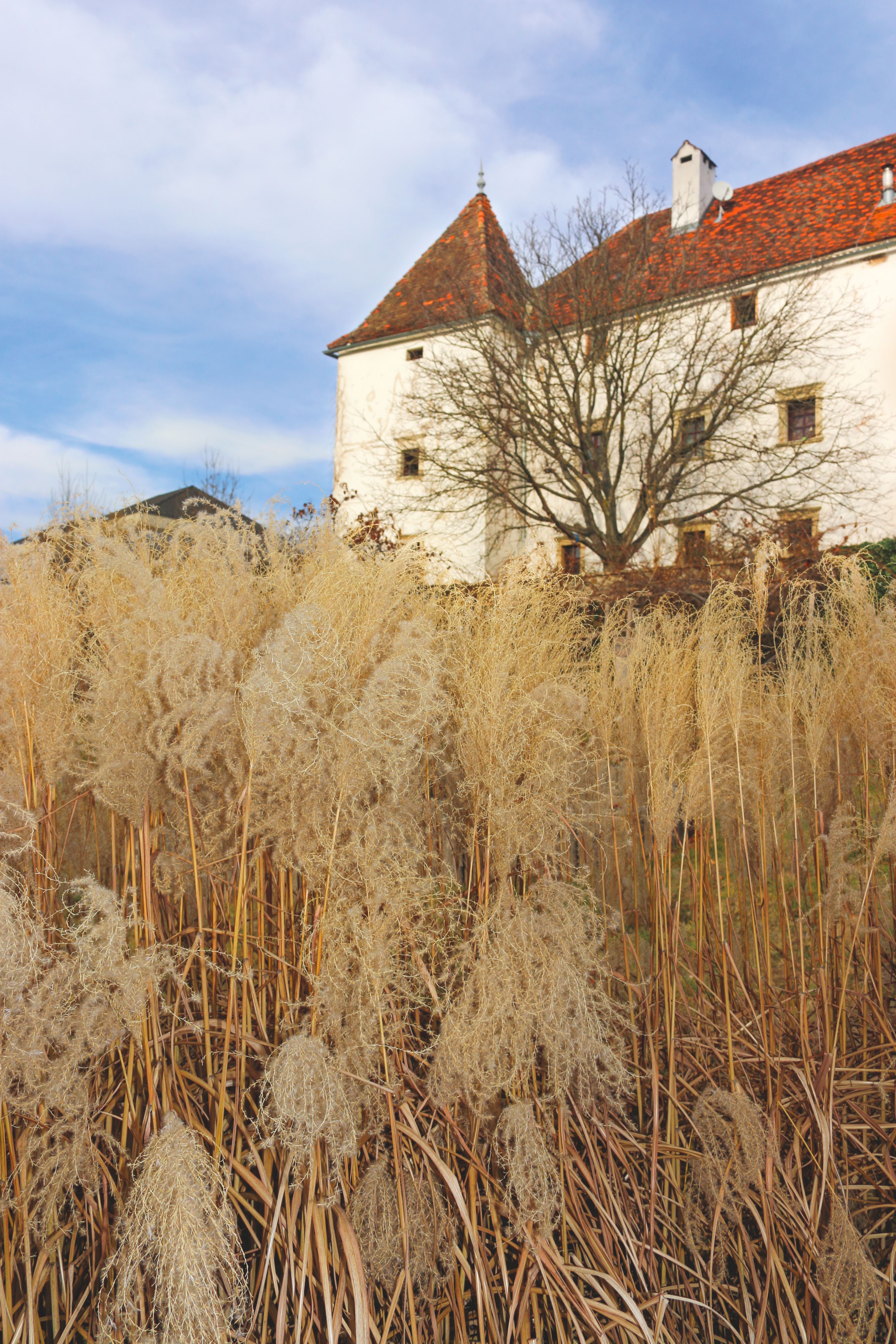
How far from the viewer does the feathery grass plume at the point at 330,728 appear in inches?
72.0

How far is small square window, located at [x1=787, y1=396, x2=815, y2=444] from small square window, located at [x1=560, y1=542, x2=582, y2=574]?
486cm

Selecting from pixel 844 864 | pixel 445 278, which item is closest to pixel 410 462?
pixel 445 278

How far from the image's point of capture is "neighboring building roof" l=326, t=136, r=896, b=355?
650 inches

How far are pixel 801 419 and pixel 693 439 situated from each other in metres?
3.88

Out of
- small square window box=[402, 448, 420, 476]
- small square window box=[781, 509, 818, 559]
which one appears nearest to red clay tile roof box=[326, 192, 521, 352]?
Answer: small square window box=[402, 448, 420, 476]

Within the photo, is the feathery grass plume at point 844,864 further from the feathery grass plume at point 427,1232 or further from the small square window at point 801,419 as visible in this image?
the small square window at point 801,419

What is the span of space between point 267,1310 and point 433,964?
31.6 inches

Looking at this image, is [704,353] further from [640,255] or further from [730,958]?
[730,958]

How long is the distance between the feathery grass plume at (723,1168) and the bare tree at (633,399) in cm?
1290

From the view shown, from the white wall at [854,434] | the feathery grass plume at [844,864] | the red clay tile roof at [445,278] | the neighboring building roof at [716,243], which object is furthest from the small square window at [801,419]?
the feathery grass plume at [844,864]

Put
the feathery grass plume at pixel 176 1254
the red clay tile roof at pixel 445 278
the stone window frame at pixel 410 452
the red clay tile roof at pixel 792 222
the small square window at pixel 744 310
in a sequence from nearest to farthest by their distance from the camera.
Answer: the feathery grass plume at pixel 176 1254 < the small square window at pixel 744 310 < the stone window frame at pixel 410 452 < the red clay tile roof at pixel 792 222 < the red clay tile roof at pixel 445 278


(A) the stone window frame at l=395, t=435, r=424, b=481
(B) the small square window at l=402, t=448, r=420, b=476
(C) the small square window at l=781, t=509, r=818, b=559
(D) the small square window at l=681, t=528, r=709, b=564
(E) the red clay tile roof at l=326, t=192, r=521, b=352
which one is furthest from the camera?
(E) the red clay tile roof at l=326, t=192, r=521, b=352

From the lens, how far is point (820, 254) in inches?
662

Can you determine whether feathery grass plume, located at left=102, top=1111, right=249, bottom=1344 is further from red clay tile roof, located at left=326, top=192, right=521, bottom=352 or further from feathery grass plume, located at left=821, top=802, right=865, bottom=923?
red clay tile roof, located at left=326, top=192, right=521, bottom=352
